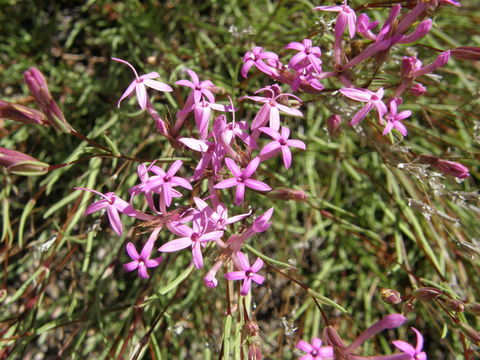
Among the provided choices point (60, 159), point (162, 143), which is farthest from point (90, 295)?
point (162, 143)

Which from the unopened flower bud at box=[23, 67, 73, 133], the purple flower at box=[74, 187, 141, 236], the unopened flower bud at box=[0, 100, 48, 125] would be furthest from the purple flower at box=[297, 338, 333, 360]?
the unopened flower bud at box=[0, 100, 48, 125]

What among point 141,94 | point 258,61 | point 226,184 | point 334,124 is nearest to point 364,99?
point 334,124

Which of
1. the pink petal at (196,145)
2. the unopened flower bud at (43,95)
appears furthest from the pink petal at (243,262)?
the unopened flower bud at (43,95)

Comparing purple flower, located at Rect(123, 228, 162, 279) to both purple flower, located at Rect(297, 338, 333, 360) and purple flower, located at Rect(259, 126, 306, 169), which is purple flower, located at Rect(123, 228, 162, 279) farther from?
purple flower, located at Rect(297, 338, 333, 360)

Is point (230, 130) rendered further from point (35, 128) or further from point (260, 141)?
point (35, 128)

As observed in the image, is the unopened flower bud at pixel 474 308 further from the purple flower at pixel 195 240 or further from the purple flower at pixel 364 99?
the purple flower at pixel 195 240

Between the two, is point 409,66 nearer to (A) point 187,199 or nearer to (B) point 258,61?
(B) point 258,61
